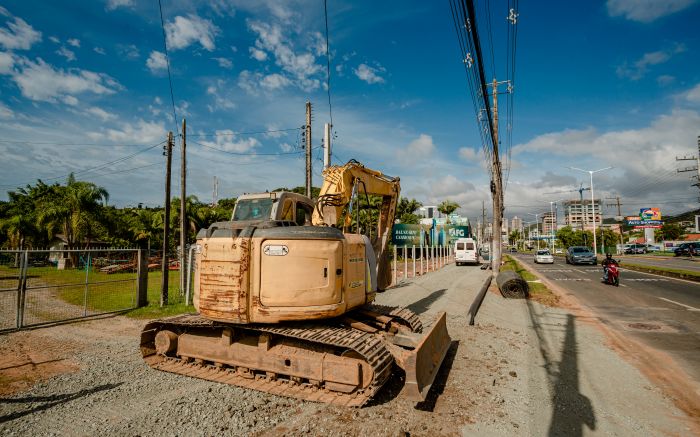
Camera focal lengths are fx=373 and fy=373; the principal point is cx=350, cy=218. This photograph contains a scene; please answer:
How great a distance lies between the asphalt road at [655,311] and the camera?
772cm

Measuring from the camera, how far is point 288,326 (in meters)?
5.62

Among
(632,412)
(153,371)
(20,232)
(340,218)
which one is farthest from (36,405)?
(20,232)

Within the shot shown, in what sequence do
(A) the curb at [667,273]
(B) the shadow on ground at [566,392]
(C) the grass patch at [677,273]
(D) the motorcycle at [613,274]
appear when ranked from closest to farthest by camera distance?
1. (B) the shadow on ground at [566,392]
2. (D) the motorcycle at [613,274]
3. (A) the curb at [667,273]
4. (C) the grass patch at [677,273]

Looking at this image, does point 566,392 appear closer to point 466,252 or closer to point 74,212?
point 466,252

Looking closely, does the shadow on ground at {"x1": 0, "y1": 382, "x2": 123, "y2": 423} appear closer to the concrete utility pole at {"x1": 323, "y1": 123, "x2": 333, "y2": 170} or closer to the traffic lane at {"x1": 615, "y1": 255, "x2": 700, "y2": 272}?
the concrete utility pole at {"x1": 323, "y1": 123, "x2": 333, "y2": 170}

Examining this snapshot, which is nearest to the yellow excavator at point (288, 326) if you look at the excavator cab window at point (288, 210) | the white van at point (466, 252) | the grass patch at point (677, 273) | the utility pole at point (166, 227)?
the excavator cab window at point (288, 210)

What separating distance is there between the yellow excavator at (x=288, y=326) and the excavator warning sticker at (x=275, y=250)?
0.01m

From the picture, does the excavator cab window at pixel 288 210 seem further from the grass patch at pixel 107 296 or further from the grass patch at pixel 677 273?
the grass patch at pixel 677 273

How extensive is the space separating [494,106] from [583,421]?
69.9 feet

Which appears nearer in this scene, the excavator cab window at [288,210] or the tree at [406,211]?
the excavator cab window at [288,210]

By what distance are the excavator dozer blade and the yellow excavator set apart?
12mm

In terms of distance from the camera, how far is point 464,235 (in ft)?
184

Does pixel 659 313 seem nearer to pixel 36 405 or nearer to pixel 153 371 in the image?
pixel 153 371

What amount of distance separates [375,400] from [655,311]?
11008 millimetres
